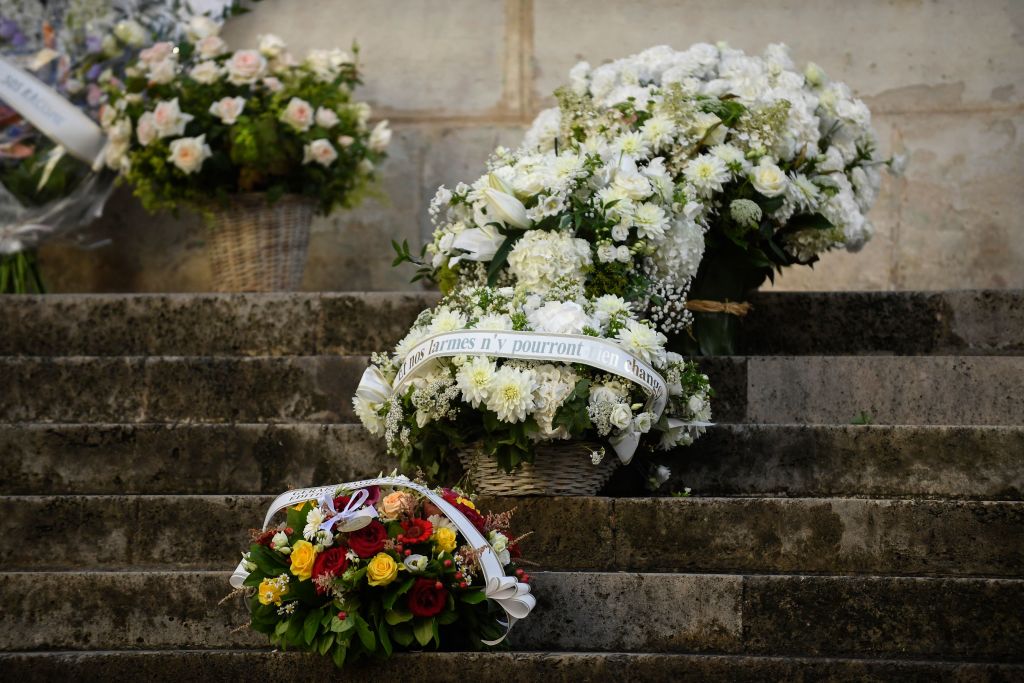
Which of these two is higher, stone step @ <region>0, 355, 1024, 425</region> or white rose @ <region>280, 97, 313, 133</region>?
white rose @ <region>280, 97, 313, 133</region>

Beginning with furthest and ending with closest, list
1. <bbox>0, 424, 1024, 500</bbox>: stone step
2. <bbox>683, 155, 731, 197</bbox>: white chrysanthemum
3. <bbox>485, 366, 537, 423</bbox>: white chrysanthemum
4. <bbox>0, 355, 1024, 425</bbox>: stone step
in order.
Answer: <bbox>0, 355, 1024, 425</bbox>: stone step → <bbox>683, 155, 731, 197</bbox>: white chrysanthemum → <bbox>0, 424, 1024, 500</bbox>: stone step → <bbox>485, 366, 537, 423</bbox>: white chrysanthemum

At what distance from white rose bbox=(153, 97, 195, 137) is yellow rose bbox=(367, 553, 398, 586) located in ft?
11.0

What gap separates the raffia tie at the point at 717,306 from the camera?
469 cm

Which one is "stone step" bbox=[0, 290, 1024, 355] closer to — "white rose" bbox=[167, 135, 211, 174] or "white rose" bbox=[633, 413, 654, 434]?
"white rose" bbox=[167, 135, 211, 174]

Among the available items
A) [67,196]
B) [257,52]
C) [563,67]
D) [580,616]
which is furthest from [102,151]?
[580,616]

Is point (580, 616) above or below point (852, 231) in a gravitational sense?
below

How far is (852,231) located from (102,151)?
3.30m

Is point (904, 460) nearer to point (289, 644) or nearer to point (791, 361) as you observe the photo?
point (791, 361)

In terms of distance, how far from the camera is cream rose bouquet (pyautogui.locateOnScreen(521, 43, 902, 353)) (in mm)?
4621

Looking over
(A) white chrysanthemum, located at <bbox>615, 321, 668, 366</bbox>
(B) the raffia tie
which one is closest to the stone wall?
(B) the raffia tie

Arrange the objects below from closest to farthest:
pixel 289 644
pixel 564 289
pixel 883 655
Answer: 1. pixel 289 644
2. pixel 883 655
3. pixel 564 289

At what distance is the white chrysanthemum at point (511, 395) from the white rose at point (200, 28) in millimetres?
3389

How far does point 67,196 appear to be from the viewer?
6.48 metres

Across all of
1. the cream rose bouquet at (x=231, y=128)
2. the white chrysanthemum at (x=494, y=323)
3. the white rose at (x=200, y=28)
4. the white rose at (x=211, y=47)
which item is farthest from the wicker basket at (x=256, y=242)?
the white chrysanthemum at (x=494, y=323)
